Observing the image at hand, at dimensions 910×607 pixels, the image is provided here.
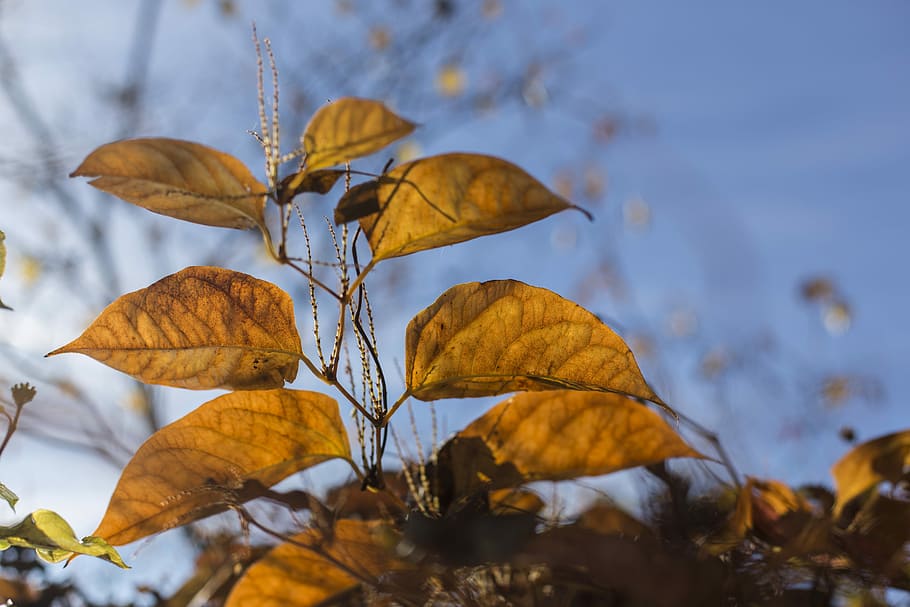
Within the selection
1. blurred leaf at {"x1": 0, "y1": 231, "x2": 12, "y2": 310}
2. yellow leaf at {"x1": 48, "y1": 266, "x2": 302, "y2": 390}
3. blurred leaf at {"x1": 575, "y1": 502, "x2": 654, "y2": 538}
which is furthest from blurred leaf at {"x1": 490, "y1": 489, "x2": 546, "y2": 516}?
blurred leaf at {"x1": 0, "y1": 231, "x2": 12, "y2": 310}

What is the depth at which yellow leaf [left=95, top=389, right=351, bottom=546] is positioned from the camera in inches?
13.3

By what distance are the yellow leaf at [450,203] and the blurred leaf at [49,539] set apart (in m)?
0.19

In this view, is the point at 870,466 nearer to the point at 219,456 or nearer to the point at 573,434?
the point at 573,434

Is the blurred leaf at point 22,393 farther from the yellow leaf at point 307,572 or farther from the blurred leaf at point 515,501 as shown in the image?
the blurred leaf at point 515,501

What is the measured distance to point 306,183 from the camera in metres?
0.31

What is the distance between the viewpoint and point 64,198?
410 centimetres

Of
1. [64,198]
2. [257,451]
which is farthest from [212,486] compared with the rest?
[64,198]

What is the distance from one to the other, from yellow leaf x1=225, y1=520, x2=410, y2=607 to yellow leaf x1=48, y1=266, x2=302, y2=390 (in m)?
0.08

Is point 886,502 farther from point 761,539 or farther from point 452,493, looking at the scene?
point 452,493

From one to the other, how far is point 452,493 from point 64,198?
4.42m

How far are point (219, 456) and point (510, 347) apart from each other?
0.49ft

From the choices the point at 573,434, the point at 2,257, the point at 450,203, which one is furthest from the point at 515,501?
the point at 2,257

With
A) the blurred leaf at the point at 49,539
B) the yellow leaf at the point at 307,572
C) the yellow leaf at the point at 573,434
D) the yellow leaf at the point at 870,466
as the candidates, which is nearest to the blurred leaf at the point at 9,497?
the blurred leaf at the point at 49,539

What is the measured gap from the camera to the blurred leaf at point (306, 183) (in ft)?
1.00
